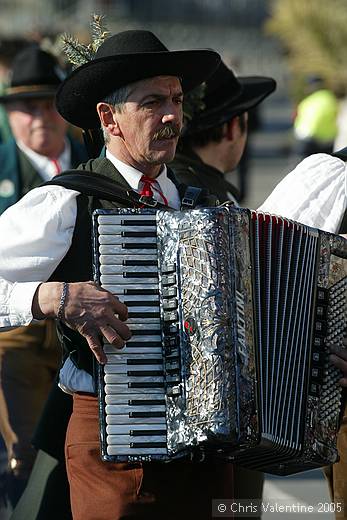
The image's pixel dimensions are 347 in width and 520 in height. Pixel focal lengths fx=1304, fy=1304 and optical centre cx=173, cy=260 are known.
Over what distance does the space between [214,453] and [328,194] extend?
3.31ft

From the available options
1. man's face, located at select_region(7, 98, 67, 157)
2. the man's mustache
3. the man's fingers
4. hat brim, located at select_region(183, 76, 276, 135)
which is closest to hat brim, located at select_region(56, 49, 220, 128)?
the man's mustache

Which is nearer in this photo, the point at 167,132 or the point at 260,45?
the point at 167,132

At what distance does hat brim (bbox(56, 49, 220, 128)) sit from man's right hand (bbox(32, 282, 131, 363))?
2.29 feet

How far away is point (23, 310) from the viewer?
3732 mm

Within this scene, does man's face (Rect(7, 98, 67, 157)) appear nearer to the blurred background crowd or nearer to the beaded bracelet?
the blurred background crowd

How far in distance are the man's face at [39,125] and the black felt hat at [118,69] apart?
7.33ft

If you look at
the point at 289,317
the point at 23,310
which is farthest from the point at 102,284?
the point at 289,317

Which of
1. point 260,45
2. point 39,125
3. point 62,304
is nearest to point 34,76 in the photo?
point 39,125

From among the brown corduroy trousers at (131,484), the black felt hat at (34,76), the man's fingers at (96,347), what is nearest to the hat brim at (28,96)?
the black felt hat at (34,76)

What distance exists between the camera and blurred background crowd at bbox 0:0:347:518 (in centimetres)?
1009

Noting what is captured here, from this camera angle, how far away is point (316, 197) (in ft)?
13.9

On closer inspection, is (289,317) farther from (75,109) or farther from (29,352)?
(29,352)

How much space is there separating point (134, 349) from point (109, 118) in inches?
31.3

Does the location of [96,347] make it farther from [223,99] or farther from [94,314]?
[223,99]
